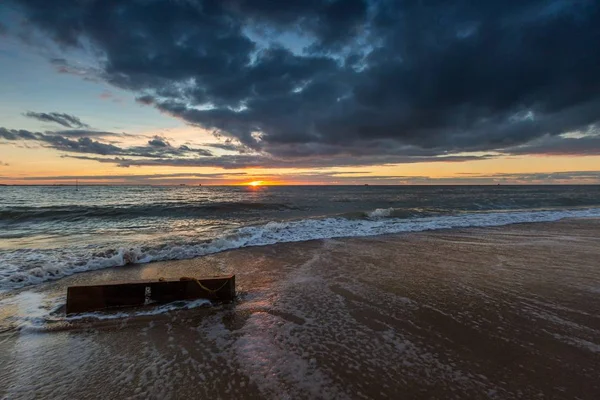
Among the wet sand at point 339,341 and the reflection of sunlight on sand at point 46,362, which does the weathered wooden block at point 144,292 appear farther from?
the reflection of sunlight on sand at point 46,362

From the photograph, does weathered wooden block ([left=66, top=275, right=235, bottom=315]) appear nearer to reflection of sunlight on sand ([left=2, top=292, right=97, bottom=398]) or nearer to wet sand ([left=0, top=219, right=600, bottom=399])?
wet sand ([left=0, top=219, right=600, bottom=399])

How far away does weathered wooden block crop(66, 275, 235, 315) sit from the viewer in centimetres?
578

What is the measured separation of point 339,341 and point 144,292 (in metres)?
4.06

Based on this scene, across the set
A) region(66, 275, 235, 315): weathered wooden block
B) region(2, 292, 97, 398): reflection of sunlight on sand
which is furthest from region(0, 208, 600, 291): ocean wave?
region(2, 292, 97, 398): reflection of sunlight on sand

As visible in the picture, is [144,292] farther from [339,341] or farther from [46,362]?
[339,341]

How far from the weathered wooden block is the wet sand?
0.41 m

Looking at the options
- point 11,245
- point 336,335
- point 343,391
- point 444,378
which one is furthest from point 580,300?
point 11,245

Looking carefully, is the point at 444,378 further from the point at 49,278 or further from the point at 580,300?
the point at 49,278

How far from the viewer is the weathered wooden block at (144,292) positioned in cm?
578

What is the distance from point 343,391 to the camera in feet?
11.2

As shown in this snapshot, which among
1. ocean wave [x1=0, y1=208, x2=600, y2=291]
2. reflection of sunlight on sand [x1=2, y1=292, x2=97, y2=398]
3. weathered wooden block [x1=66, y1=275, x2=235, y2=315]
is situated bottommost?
ocean wave [x1=0, y1=208, x2=600, y2=291]

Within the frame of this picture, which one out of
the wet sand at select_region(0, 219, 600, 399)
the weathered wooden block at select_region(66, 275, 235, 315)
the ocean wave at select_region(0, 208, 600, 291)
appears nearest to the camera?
the wet sand at select_region(0, 219, 600, 399)

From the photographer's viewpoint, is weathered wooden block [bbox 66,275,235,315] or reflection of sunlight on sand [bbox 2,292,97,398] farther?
weathered wooden block [bbox 66,275,235,315]

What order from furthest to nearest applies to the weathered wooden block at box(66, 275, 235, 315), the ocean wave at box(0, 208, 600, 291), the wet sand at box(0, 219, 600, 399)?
the ocean wave at box(0, 208, 600, 291), the weathered wooden block at box(66, 275, 235, 315), the wet sand at box(0, 219, 600, 399)
